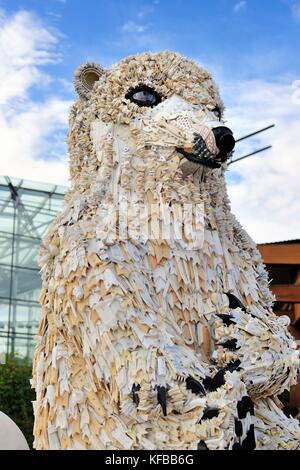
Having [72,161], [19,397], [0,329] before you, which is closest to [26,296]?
[0,329]

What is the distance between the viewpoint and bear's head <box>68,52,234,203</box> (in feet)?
7.63

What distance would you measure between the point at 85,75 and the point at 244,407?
147 centimetres

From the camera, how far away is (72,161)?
261 cm

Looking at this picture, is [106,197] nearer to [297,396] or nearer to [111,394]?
[111,394]

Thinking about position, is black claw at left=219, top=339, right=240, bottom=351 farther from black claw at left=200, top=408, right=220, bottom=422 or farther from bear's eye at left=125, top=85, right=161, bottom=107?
bear's eye at left=125, top=85, right=161, bottom=107

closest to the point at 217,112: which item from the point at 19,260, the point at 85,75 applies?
the point at 85,75

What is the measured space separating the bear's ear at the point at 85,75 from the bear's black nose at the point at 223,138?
62 centimetres

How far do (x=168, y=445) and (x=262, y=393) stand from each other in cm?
42

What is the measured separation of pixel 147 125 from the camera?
237 cm

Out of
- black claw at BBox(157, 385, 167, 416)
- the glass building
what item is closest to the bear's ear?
black claw at BBox(157, 385, 167, 416)

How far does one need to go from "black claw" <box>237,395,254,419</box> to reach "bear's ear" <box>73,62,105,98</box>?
4.52 feet

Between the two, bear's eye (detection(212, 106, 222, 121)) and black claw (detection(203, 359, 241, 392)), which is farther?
bear's eye (detection(212, 106, 222, 121))

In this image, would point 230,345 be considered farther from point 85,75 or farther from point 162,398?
point 85,75

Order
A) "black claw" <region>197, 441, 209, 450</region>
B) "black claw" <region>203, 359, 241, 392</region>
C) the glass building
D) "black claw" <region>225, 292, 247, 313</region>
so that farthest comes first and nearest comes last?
the glass building
"black claw" <region>225, 292, 247, 313</region>
"black claw" <region>203, 359, 241, 392</region>
"black claw" <region>197, 441, 209, 450</region>
